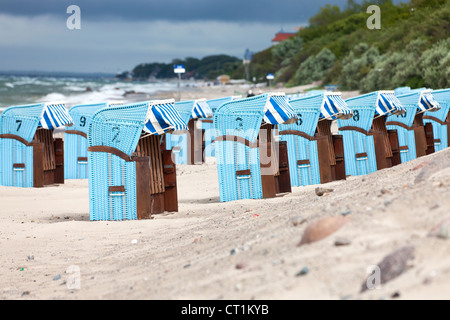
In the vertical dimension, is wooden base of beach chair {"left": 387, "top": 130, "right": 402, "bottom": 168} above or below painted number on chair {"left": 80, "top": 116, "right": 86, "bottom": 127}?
below

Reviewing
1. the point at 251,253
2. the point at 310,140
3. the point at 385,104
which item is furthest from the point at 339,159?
the point at 251,253

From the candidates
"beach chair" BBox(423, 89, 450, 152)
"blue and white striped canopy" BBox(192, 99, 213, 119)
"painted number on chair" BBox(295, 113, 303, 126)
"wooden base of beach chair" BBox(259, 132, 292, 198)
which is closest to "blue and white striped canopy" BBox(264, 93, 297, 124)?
"wooden base of beach chair" BBox(259, 132, 292, 198)

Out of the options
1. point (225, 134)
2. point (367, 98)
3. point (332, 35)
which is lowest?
point (225, 134)

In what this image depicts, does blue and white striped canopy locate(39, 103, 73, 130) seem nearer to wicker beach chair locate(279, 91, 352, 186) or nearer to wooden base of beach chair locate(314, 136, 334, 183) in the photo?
wicker beach chair locate(279, 91, 352, 186)

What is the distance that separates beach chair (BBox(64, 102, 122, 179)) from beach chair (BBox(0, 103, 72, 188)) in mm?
837

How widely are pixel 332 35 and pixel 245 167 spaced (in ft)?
273

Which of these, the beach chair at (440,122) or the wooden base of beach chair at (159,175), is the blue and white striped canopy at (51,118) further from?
the beach chair at (440,122)

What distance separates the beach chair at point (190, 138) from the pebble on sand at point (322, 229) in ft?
41.5

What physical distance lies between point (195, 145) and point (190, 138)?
0.31 metres

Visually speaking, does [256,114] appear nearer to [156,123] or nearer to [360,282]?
[156,123]

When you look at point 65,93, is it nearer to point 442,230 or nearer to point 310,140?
point 310,140

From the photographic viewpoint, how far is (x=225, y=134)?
1112 centimetres

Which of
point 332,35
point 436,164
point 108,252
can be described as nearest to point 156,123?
point 108,252

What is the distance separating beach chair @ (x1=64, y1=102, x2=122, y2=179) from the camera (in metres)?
15.3
